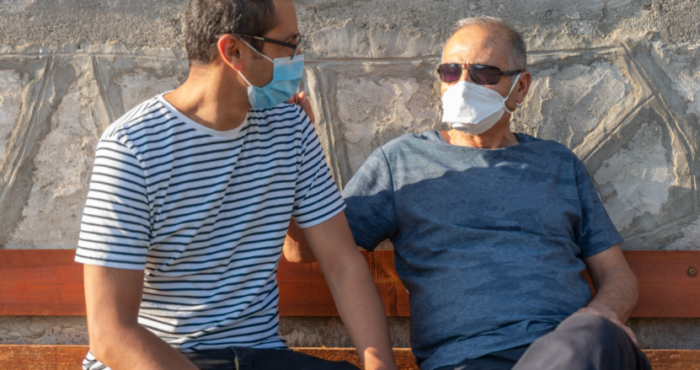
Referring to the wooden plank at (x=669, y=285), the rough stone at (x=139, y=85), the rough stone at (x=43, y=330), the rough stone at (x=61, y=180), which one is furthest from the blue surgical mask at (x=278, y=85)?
the wooden plank at (x=669, y=285)

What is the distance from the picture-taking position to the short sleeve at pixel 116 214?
1452 millimetres

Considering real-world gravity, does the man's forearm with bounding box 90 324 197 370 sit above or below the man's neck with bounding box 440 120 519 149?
below

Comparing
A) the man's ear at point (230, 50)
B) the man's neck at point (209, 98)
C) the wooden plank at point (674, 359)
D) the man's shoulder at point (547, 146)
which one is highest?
the man's ear at point (230, 50)

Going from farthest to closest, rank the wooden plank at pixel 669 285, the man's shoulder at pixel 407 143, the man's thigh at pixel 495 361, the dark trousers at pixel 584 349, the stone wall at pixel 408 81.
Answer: the stone wall at pixel 408 81 < the wooden plank at pixel 669 285 < the man's shoulder at pixel 407 143 < the man's thigh at pixel 495 361 < the dark trousers at pixel 584 349

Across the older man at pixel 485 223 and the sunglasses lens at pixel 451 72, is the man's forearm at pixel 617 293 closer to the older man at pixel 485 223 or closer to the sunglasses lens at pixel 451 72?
the older man at pixel 485 223

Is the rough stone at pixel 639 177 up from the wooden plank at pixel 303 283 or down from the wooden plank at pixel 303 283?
up

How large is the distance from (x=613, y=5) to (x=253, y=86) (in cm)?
167

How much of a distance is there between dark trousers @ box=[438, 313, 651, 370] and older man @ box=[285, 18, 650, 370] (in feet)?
1.21

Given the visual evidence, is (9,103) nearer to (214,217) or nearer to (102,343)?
(214,217)

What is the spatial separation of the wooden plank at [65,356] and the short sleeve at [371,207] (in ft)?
1.59

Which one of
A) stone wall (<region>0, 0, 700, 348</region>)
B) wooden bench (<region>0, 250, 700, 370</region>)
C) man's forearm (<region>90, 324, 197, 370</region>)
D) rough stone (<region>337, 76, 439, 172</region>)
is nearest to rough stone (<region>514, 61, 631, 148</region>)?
stone wall (<region>0, 0, 700, 348</region>)

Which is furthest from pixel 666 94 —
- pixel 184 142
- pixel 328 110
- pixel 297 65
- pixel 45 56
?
pixel 45 56

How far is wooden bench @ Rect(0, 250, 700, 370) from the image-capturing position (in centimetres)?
231

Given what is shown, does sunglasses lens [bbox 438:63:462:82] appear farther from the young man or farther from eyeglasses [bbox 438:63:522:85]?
the young man
